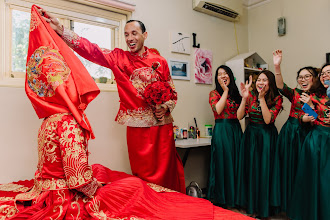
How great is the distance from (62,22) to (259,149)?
2399 millimetres

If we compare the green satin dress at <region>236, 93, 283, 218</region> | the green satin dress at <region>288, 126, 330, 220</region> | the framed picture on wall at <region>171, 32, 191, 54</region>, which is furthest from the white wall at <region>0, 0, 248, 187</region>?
the green satin dress at <region>288, 126, 330, 220</region>

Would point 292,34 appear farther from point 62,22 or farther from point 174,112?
point 62,22

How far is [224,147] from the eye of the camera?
112 inches

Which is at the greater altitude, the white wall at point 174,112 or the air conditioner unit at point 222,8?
the air conditioner unit at point 222,8

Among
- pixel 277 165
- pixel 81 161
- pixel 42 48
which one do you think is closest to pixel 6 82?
pixel 42 48

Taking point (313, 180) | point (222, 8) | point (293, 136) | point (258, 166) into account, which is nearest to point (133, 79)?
point (258, 166)

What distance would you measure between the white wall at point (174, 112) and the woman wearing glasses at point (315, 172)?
1.36 meters

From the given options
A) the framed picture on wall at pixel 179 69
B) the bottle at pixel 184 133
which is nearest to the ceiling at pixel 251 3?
the framed picture on wall at pixel 179 69

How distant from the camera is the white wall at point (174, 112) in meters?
2.02

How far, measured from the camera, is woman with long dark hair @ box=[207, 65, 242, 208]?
2.81 metres

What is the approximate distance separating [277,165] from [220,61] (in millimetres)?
1796

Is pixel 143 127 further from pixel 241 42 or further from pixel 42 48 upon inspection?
pixel 241 42

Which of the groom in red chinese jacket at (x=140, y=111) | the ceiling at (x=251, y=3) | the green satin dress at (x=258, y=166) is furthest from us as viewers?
the ceiling at (x=251, y=3)

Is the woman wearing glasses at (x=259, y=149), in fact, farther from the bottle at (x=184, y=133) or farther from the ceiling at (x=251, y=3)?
the ceiling at (x=251, y=3)
